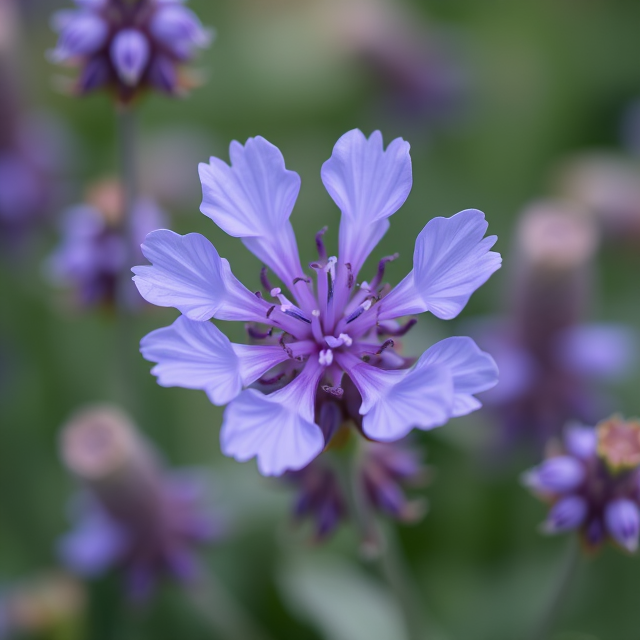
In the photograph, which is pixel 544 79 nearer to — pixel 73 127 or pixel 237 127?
pixel 237 127

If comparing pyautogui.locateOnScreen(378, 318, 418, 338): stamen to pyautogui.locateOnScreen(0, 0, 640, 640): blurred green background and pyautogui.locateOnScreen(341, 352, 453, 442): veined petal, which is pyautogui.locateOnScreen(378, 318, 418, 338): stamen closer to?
pyautogui.locateOnScreen(341, 352, 453, 442): veined petal

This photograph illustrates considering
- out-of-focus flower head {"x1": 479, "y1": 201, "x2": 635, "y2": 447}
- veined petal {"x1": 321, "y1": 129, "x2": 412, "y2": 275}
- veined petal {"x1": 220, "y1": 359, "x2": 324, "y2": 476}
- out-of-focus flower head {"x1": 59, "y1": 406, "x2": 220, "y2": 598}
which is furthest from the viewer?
out-of-focus flower head {"x1": 479, "y1": 201, "x2": 635, "y2": 447}

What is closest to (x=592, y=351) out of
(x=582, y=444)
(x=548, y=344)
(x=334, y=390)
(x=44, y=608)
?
(x=548, y=344)

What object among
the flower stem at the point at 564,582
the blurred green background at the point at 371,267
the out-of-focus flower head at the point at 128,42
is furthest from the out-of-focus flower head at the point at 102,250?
the flower stem at the point at 564,582

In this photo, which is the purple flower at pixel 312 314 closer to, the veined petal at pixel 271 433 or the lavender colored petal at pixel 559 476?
the veined petal at pixel 271 433

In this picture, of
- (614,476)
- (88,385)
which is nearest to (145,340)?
(614,476)

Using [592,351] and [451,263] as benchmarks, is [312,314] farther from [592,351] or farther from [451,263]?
[592,351]

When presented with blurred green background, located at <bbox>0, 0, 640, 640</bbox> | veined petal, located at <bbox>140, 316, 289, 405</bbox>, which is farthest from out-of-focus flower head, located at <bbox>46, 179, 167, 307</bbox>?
veined petal, located at <bbox>140, 316, 289, 405</bbox>
